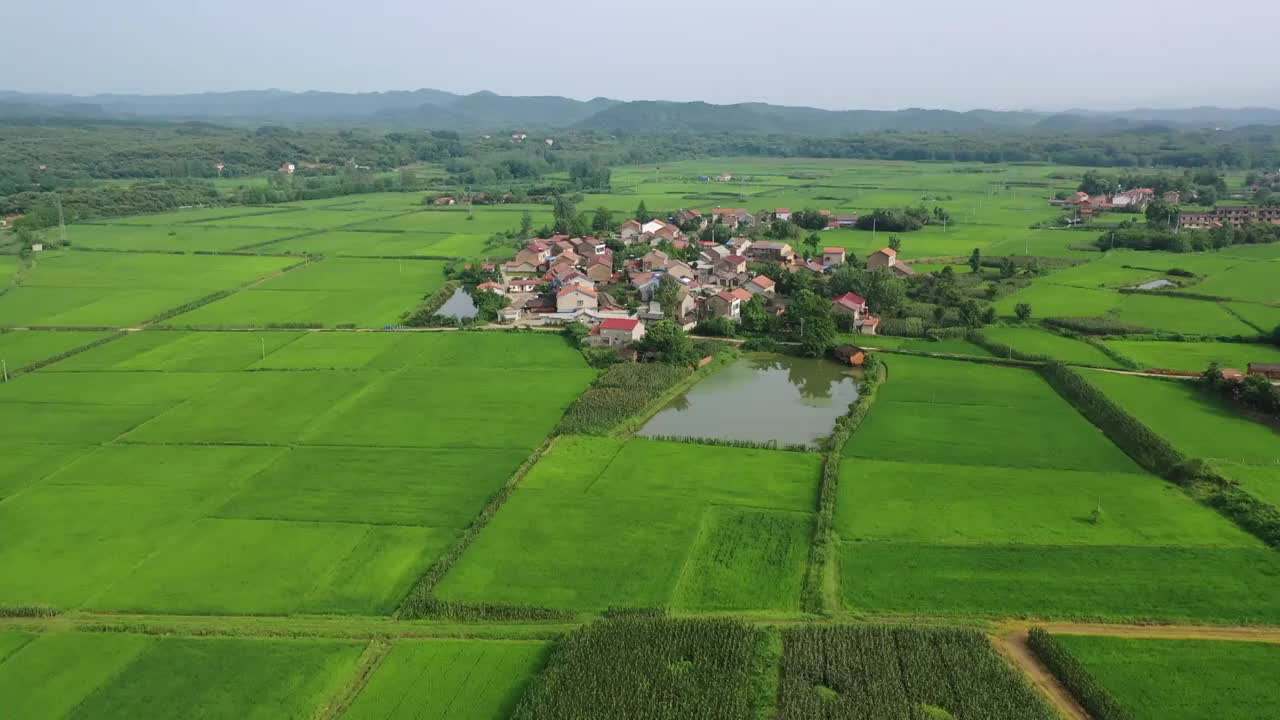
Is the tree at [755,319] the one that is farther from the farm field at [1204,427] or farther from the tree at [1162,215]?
the tree at [1162,215]

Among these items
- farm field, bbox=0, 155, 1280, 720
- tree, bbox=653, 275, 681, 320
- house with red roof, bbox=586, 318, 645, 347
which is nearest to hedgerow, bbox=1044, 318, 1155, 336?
farm field, bbox=0, 155, 1280, 720

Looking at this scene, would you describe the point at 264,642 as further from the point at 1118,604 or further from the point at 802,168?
the point at 802,168

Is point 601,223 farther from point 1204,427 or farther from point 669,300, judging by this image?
point 1204,427

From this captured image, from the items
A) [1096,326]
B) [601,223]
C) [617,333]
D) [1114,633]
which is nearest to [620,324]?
[617,333]

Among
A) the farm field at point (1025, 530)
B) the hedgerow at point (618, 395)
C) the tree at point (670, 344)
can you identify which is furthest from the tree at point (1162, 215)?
the hedgerow at point (618, 395)

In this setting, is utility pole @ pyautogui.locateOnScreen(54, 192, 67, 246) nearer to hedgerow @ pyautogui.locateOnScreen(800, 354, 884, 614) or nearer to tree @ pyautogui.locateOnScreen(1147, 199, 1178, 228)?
hedgerow @ pyautogui.locateOnScreen(800, 354, 884, 614)

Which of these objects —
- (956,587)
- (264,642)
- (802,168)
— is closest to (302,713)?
(264,642)
